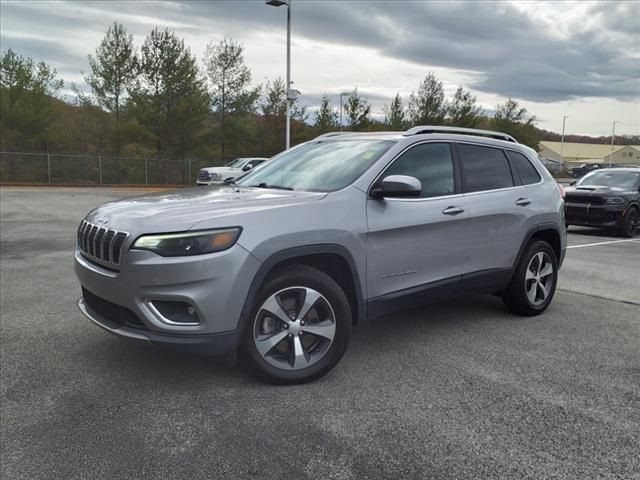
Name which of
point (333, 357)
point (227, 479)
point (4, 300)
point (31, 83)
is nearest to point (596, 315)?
point (333, 357)

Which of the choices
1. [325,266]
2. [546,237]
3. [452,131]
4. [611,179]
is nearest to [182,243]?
[325,266]

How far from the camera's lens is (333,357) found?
11.2 ft

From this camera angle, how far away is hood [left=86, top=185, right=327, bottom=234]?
9.82 ft

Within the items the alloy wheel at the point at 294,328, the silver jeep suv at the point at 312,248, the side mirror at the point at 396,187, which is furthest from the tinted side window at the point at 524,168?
the alloy wheel at the point at 294,328

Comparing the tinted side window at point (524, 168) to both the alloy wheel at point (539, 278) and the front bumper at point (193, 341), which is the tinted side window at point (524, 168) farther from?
the front bumper at point (193, 341)

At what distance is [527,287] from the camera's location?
497cm

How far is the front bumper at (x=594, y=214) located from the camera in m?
11.7

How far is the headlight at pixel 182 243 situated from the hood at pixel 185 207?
0.14 feet

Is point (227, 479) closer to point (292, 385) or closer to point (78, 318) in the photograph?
point (292, 385)

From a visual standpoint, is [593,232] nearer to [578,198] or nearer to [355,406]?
[578,198]

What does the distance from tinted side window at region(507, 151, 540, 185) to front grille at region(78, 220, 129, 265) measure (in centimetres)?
369

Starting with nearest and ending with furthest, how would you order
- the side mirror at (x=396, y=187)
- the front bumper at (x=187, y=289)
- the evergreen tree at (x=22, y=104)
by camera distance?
1. the front bumper at (x=187, y=289)
2. the side mirror at (x=396, y=187)
3. the evergreen tree at (x=22, y=104)

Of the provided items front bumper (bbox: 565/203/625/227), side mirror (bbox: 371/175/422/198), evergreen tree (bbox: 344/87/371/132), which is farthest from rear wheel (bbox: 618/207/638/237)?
evergreen tree (bbox: 344/87/371/132)

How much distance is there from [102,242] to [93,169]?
30.9m
